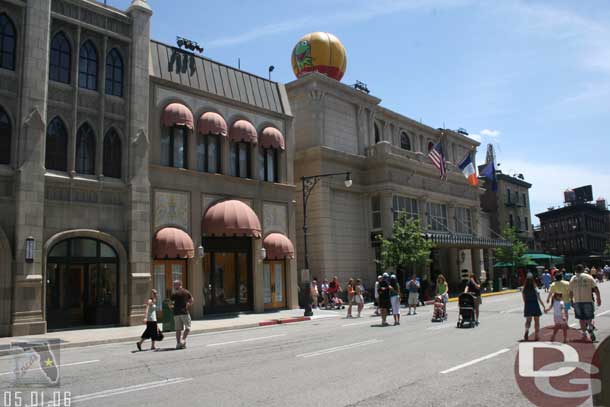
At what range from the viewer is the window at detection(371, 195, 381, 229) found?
118ft

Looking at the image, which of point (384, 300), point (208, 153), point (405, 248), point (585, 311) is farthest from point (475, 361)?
point (405, 248)

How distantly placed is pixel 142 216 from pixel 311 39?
66.6 ft

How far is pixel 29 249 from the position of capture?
57.7ft

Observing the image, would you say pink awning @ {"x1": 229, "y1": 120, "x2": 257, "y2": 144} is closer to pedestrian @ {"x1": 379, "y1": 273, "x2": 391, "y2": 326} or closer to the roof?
the roof

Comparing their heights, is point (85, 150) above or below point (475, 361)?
above

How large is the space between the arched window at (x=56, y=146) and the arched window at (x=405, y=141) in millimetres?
28384

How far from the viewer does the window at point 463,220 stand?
44469 millimetres

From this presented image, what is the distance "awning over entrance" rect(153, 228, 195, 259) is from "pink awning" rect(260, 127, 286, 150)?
23.7ft

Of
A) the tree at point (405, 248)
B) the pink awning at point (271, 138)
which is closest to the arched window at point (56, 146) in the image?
the pink awning at point (271, 138)

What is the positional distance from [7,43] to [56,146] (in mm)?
3934

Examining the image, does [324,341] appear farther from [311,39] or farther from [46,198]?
[311,39]

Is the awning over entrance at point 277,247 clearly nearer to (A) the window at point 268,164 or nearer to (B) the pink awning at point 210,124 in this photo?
(A) the window at point 268,164

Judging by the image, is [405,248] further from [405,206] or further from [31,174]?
[31,174]

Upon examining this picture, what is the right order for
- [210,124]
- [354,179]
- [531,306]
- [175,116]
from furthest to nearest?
[354,179] < [210,124] < [175,116] < [531,306]
